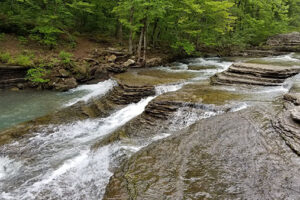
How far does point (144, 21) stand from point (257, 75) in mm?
9855

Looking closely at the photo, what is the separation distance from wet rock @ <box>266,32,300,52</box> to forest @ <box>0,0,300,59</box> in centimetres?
96

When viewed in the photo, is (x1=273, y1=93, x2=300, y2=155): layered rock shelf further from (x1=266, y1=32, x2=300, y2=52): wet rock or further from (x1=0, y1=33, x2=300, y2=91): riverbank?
(x1=266, y1=32, x2=300, y2=52): wet rock

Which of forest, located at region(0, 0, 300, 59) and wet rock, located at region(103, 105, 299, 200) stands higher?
forest, located at region(0, 0, 300, 59)

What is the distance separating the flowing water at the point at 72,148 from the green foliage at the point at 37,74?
1948 mm

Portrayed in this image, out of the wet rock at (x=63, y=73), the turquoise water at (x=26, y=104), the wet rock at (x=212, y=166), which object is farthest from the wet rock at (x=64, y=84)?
the wet rock at (x=212, y=166)

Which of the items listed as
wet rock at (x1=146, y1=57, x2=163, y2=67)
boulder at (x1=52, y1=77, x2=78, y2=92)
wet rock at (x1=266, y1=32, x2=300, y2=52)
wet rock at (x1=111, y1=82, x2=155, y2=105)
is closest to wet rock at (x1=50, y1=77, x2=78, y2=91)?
boulder at (x1=52, y1=77, x2=78, y2=92)

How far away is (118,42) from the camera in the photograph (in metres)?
20.1

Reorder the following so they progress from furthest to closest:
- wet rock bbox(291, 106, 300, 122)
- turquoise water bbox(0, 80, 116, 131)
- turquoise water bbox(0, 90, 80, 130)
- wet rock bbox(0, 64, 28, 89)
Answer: wet rock bbox(0, 64, 28, 89), turquoise water bbox(0, 80, 116, 131), turquoise water bbox(0, 90, 80, 130), wet rock bbox(291, 106, 300, 122)

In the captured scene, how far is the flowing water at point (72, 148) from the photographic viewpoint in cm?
501

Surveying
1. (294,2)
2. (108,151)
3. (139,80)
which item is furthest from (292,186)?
(294,2)

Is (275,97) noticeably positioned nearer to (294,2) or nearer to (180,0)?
(180,0)

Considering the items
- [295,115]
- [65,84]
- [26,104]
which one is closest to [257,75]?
[295,115]

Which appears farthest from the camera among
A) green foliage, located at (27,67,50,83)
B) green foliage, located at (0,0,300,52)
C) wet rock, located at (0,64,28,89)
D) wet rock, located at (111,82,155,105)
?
green foliage, located at (0,0,300,52)

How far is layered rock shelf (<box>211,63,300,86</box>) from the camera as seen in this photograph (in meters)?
9.88
